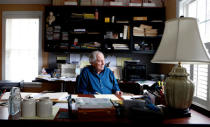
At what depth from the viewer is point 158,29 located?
13.5ft

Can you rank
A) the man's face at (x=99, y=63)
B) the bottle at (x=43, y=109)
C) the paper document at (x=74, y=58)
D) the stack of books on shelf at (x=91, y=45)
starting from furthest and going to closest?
the paper document at (x=74, y=58), the stack of books on shelf at (x=91, y=45), the man's face at (x=99, y=63), the bottle at (x=43, y=109)

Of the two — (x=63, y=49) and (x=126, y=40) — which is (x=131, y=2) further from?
(x=63, y=49)

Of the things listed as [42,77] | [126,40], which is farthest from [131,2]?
[42,77]

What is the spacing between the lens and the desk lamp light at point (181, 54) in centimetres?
122

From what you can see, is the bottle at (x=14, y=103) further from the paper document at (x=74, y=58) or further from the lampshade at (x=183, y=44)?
the paper document at (x=74, y=58)

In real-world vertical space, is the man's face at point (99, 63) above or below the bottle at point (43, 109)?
above

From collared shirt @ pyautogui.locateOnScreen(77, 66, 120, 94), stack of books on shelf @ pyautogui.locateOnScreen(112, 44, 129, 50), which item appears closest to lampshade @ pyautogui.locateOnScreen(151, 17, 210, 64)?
collared shirt @ pyautogui.locateOnScreen(77, 66, 120, 94)

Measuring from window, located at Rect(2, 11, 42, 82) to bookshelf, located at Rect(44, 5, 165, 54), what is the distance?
1.83 feet

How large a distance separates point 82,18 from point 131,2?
112cm

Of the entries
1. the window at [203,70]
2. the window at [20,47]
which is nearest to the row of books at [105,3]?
the window at [20,47]

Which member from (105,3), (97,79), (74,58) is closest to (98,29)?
(105,3)

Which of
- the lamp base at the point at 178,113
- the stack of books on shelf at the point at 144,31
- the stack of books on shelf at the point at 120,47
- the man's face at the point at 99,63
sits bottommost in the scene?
the lamp base at the point at 178,113

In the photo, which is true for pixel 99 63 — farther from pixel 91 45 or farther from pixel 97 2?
pixel 97 2

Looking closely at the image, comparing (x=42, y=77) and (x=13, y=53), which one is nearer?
(x=42, y=77)
